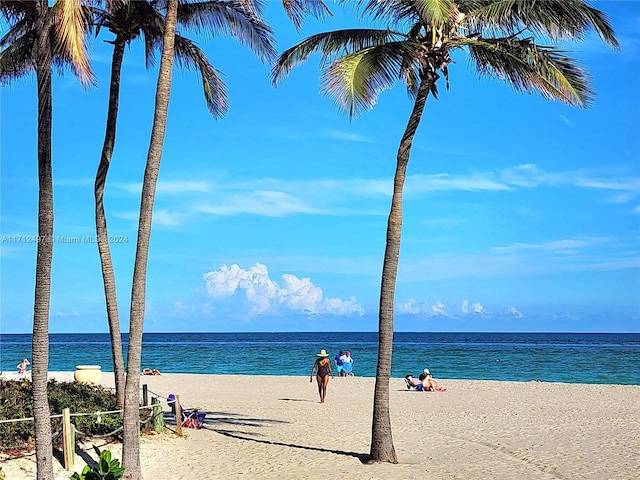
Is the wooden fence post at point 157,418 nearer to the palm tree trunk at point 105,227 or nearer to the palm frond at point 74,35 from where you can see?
the palm tree trunk at point 105,227

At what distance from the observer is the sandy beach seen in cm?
1201

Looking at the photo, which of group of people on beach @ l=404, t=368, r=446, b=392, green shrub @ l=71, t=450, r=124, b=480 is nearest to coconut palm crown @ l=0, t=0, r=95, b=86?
green shrub @ l=71, t=450, r=124, b=480

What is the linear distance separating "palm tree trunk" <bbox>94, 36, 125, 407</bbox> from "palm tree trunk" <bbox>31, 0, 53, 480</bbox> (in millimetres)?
5041

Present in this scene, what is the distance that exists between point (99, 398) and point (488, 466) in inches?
273

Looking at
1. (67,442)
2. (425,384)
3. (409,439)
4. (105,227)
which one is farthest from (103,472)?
(425,384)

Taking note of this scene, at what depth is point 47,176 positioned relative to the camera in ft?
30.5

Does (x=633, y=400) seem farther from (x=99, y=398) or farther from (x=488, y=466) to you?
(x=99, y=398)

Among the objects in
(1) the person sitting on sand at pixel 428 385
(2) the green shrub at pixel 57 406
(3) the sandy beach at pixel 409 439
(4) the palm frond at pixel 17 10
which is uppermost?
(4) the palm frond at pixel 17 10

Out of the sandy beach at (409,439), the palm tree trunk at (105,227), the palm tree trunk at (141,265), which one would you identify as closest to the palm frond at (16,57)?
the palm tree trunk at (105,227)

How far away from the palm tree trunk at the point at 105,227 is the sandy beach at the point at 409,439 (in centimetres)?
165

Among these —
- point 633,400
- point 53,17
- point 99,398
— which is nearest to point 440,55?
point 53,17

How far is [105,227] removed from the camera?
14586 millimetres

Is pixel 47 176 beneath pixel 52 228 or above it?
above

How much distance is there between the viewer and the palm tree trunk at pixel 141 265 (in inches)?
420
